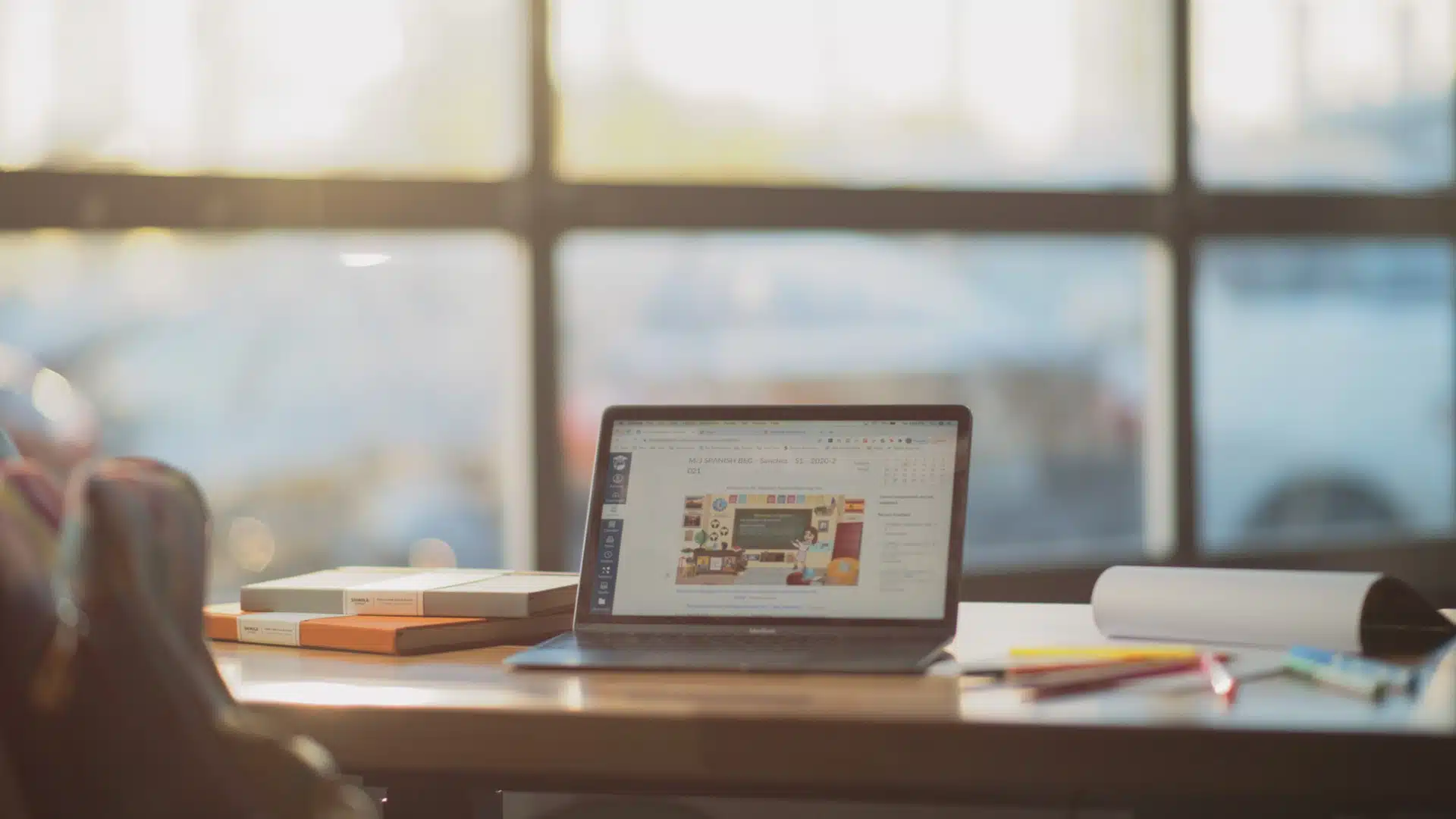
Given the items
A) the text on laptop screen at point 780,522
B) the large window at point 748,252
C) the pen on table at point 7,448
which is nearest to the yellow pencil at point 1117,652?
the text on laptop screen at point 780,522

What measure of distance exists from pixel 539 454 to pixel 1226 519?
160 cm

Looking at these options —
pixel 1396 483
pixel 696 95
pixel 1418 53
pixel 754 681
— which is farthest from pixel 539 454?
pixel 1418 53

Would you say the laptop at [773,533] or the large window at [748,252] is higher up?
the large window at [748,252]

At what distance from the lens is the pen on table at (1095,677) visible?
110cm

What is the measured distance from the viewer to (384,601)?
145 cm

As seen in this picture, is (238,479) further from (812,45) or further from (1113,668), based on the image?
(1113,668)

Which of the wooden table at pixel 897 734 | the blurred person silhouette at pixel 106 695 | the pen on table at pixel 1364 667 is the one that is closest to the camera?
the blurred person silhouette at pixel 106 695

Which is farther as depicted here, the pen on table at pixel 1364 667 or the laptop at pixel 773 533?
the laptop at pixel 773 533

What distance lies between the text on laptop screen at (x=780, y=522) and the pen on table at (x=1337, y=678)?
1.03ft

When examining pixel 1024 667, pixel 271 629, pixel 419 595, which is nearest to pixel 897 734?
pixel 1024 667

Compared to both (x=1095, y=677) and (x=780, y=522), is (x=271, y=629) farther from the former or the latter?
(x=1095, y=677)

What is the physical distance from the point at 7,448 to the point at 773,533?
2.20ft

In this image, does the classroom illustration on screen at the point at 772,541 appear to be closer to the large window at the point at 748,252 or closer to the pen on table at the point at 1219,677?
the pen on table at the point at 1219,677

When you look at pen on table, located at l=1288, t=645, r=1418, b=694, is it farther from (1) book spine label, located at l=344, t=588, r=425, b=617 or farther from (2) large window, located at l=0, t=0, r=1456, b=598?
(2) large window, located at l=0, t=0, r=1456, b=598
